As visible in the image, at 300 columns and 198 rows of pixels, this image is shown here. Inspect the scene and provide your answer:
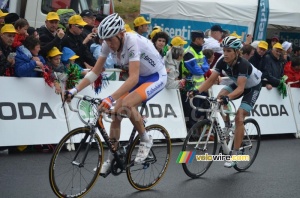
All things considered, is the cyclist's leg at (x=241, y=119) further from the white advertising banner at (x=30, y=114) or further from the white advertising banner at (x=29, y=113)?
the white advertising banner at (x=29, y=113)

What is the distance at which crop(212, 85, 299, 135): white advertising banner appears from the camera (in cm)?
1375

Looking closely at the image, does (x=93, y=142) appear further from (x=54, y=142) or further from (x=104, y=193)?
(x=54, y=142)

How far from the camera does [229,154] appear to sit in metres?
9.27

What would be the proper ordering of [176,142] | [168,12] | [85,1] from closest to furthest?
1. [176,142]
2. [85,1]
3. [168,12]

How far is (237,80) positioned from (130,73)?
256 centimetres

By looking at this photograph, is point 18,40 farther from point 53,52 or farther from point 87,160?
point 87,160

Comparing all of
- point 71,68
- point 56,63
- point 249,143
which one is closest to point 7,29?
point 56,63

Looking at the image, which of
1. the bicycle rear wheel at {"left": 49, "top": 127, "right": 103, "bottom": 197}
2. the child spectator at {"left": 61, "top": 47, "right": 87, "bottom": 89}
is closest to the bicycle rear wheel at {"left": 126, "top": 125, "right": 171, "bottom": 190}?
the bicycle rear wheel at {"left": 49, "top": 127, "right": 103, "bottom": 197}

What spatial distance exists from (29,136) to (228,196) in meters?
3.69

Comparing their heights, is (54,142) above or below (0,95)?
below

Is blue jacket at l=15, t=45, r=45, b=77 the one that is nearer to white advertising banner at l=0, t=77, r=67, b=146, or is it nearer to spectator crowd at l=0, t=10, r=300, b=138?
spectator crowd at l=0, t=10, r=300, b=138

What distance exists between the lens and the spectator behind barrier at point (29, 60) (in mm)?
10086

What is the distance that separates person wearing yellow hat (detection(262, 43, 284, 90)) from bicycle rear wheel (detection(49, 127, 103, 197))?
7.84 metres

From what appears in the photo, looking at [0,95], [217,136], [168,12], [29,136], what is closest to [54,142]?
[29,136]
